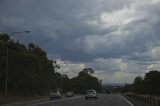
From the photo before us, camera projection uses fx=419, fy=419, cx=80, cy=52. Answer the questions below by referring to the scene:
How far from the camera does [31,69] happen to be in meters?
81.2

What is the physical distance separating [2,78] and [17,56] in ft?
15.7

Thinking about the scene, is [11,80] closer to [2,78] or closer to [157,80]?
[2,78]

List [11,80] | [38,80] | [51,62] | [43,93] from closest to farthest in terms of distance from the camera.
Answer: [11,80] → [38,80] → [43,93] → [51,62]

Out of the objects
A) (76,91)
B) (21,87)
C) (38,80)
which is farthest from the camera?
(76,91)

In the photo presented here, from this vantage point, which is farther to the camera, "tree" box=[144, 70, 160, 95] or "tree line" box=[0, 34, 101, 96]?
"tree" box=[144, 70, 160, 95]

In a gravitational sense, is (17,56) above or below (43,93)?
above

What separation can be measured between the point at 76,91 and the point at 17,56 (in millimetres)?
102061

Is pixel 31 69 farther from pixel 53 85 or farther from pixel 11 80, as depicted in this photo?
pixel 53 85

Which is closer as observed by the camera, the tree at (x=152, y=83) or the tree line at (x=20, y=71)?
the tree line at (x=20, y=71)

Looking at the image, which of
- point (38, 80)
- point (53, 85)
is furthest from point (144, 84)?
point (38, 80)

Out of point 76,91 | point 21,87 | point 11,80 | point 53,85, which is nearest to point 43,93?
point 53,85

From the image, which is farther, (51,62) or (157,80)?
(157,80)

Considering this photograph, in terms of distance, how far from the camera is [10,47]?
268 feet

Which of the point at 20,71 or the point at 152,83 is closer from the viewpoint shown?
the point at 20,71
